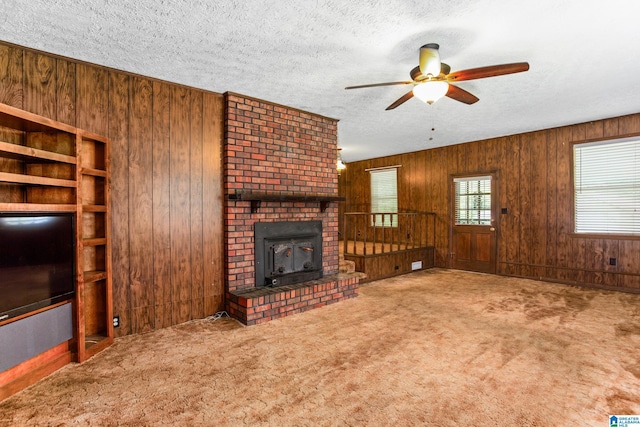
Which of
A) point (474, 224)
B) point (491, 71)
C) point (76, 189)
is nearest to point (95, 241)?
point (76, 189)

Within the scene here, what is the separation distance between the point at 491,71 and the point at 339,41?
1.19 metres

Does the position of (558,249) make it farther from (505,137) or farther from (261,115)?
(261,115)

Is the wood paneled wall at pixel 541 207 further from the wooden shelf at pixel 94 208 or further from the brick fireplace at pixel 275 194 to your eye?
the wooden shelf at pixel 94 208

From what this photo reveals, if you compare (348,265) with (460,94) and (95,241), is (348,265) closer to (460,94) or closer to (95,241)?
(460,94)

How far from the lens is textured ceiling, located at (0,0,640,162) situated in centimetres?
213

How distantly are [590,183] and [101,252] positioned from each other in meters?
6.48

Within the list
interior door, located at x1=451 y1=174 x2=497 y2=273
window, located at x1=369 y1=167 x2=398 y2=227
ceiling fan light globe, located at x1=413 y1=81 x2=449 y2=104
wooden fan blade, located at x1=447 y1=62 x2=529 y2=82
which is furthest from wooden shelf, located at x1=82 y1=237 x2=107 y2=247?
interior door, located at x1=451 y1=174 x2=497 y2=273

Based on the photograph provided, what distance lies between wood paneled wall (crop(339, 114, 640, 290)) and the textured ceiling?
1.30 meters

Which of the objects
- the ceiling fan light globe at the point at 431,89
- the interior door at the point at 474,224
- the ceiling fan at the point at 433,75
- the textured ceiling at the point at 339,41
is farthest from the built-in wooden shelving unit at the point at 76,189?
the interior door at the point at 474,224

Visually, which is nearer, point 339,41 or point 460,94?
point 339,41

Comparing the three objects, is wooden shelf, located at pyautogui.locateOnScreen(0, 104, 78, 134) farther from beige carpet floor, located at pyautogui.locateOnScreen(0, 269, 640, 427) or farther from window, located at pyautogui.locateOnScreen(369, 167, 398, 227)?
window, located at pyautogui.locateOnScreen(369, 167, 398, 227)

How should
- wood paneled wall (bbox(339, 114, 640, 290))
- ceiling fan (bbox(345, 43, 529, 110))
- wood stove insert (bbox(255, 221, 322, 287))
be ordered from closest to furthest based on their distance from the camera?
ceiling fan (bbox(345, 43, 529, 110)) → wood stove insert (bbox(255, 221, 322, 287)) → wood paneled wall (bbox(339, 114, 640, 290))

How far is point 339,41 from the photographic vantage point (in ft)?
8.36

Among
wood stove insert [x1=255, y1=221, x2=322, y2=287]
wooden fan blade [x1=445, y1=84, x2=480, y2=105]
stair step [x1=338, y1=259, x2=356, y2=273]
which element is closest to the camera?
wooden fan blade [x1=445, y1=84, x2=480, y2=105]
